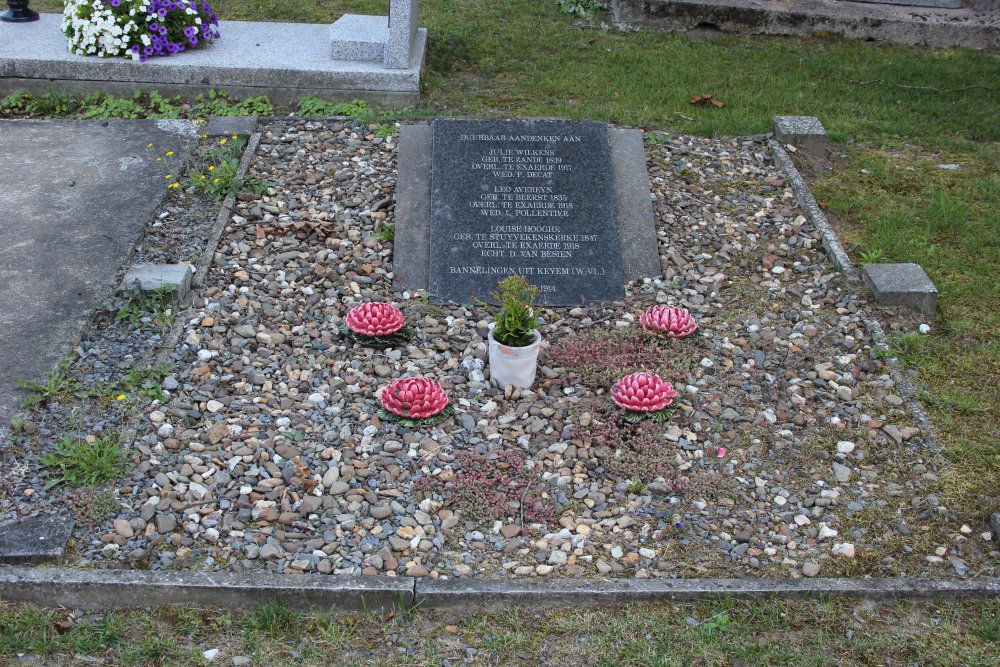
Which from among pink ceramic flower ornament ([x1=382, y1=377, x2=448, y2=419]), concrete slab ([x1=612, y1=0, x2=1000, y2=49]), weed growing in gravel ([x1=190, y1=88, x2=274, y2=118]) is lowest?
pink ceramic flower ornament ([x1=382, y1=377, x2=448, y2=419])

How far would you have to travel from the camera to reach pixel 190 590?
3705 mm

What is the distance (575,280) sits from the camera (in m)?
5.73

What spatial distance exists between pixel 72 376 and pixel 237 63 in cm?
366

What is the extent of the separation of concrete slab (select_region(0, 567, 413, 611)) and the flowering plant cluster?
199 inches

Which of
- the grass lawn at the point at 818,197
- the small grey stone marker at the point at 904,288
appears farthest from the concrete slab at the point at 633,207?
the small grey stone marker at the point at 904,288

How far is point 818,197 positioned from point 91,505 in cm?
503

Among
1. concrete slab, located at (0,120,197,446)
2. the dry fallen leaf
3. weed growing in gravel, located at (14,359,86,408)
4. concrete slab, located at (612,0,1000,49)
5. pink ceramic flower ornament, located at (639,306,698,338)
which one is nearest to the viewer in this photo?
weed growing in gravel, located at (14,359,86,408)

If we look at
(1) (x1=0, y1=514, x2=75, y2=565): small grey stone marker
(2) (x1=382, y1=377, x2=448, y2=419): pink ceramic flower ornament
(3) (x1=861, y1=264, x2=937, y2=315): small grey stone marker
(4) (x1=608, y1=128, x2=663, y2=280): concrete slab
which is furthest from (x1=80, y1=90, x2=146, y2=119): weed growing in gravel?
(3) (x1=861, y1=264, x2=937, y2=315): small grey stone marker

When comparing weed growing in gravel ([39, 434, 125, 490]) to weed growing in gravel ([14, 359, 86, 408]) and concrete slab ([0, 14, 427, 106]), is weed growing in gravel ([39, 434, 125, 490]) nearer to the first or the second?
weed growing in gravel ([14, 359, 86, 408])

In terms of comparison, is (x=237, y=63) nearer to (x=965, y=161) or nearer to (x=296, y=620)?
(x=296, y=620)

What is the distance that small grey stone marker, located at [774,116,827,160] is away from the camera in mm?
7027

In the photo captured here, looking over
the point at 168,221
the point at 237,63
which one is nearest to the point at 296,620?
the point at 168,221

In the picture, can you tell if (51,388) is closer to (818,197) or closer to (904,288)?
(904,288)

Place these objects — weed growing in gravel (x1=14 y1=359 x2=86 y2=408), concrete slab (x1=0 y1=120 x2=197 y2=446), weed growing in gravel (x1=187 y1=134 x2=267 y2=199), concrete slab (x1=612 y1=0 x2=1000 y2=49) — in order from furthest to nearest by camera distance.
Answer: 1. concrete slab (x1=612 y1=0 x2=1000 y2=49)
2. weed growing in gravel (x1=187 y1=134 x2=267 y2=199)
3. concrete slab (x1=0 y1=120 x2=197 y2=446)
4. weed growing in gravel (x1=14 y1=359 x2=86 y2=408)
